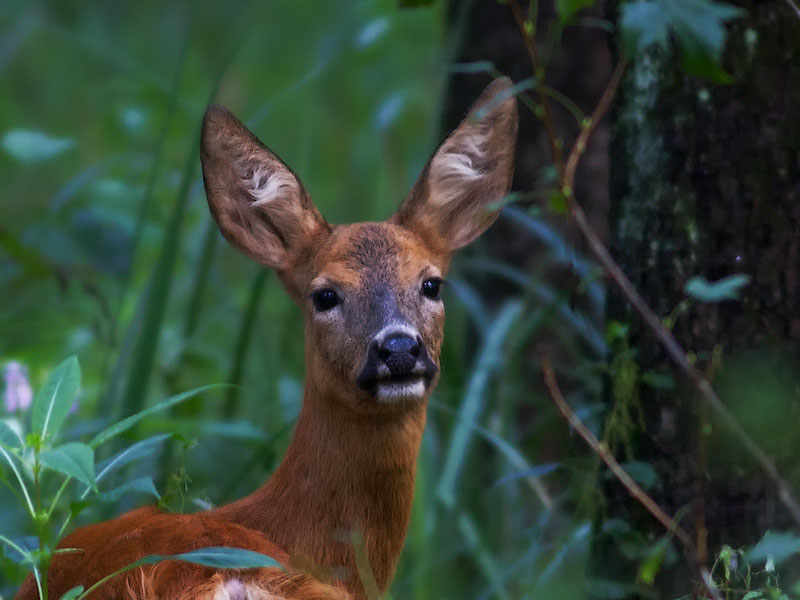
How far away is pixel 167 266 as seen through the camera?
3.94m

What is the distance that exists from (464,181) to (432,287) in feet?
1.50

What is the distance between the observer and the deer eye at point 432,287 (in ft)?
11.5

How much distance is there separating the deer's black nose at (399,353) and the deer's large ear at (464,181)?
1.99ft

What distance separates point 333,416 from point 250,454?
139 cm

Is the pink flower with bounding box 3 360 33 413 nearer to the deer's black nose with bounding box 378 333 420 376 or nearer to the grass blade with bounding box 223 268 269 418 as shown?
the grass blade with bounding box 223 268 269 418

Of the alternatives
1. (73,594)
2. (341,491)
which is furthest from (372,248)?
(73,594)

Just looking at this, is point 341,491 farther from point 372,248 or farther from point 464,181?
point 464,181

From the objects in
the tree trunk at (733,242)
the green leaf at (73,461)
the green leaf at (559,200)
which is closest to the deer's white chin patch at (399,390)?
the tree trunk at (733,242)

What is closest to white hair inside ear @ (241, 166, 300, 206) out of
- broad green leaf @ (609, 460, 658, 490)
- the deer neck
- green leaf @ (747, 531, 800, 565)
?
the deer neck

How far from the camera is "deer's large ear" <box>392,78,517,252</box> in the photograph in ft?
12.1

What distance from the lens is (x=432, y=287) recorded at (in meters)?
3.54

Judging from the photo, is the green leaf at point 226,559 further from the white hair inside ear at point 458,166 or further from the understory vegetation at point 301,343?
the white hair inside ear at point 458,166

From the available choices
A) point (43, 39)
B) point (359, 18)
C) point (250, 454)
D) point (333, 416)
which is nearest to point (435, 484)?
point (250, 454)

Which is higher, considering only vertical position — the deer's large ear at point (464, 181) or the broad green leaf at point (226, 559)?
the deer's large ear at point (464, 181)
